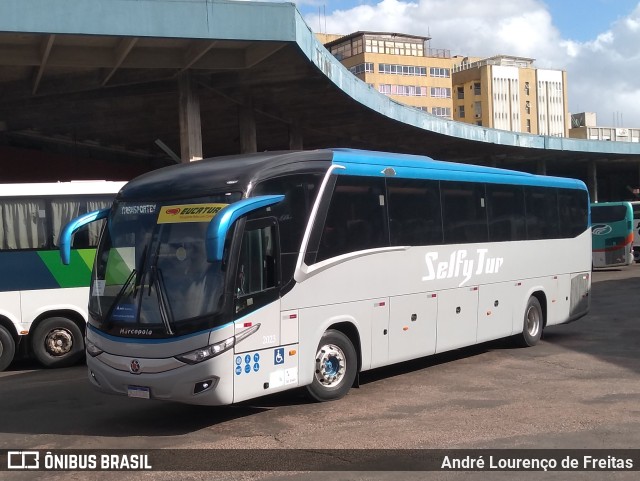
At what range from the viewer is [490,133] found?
134 ft

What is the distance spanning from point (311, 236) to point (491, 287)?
4.66m

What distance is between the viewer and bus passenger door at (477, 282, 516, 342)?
1249 cm

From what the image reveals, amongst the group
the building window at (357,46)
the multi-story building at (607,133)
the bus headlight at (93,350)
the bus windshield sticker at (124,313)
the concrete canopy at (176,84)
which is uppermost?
the building window at (357,46)

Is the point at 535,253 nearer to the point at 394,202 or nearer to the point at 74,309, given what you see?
the point at 394,202

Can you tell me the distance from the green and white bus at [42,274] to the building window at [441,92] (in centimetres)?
10248

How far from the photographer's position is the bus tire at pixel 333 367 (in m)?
9.37

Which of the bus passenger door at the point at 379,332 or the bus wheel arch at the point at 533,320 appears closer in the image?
the bus passenger door at the point at 379,332

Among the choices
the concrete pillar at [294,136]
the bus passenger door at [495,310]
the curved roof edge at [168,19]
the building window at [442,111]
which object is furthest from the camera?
the building window at [442,111]

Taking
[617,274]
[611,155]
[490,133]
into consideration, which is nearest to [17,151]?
[490,133]

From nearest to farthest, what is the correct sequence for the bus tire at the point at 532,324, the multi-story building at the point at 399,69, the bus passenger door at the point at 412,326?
the bus passenger door at the point at 412,326
the bus tire at the point at 532,324
the multi-story building at the point at 399,69

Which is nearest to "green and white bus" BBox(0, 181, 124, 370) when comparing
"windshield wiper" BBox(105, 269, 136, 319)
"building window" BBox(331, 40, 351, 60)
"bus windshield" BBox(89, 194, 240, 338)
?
"bus windshield" BBox(89, 194, 240, 338)

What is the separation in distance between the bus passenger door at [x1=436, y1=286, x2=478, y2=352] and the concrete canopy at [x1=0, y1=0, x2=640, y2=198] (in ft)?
30.4

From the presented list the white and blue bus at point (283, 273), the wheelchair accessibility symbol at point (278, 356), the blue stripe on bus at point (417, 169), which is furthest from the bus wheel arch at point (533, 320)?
the wheelchair accessibility symbol at point (278, 356)

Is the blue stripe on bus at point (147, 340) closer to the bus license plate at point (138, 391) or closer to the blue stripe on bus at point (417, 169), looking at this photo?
the bus license plate at point (138, 391)
